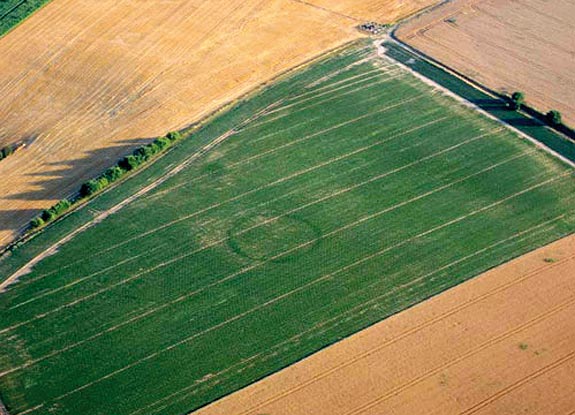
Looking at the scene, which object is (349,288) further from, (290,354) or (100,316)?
(100,316)

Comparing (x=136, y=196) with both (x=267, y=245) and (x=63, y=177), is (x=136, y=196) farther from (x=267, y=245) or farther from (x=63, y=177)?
(x=267, y=245)

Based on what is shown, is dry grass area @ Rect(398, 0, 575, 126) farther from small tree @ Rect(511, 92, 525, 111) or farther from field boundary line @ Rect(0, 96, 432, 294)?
field boundary line @ Rect(0, 96, 432, 294)

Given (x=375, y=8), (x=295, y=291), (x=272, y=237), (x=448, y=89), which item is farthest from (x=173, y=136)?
(x=375, y=8)

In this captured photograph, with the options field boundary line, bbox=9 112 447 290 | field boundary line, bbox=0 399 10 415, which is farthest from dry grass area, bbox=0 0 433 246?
field boundary line, bbox=0 399 10 415

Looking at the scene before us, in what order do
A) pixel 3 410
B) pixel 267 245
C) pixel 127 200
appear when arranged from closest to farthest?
1. pixel 3 410
2. pixel 267 245
3. pixel 127 200

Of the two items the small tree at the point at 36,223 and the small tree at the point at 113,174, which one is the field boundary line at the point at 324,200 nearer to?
the small tree at the point at 36,223

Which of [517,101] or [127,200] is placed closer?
[127,200]
